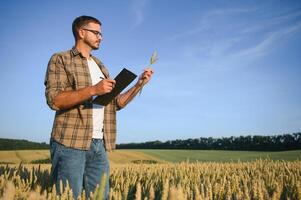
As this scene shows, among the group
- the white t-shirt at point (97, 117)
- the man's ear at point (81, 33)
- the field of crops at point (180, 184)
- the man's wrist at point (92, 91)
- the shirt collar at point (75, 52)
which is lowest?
the field of crops at point (180, 184)

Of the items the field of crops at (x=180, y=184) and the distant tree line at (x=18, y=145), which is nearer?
the field of crops at (x=180, y=184)

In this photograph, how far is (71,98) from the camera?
3117 millimetres

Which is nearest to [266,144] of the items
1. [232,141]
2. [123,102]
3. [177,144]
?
[232,141]

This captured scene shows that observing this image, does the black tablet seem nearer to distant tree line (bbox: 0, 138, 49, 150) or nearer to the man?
the man

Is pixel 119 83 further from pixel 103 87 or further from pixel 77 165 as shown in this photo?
pixel 77 165

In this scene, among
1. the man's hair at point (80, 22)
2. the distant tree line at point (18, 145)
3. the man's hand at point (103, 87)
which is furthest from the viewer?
the distant tree line at point (18, 145)

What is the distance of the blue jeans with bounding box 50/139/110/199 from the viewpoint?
3.15 m

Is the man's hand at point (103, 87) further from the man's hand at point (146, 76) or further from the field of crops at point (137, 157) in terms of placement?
the field of crops at point (137, 157)

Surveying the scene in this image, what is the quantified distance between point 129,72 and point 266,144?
50740 mm

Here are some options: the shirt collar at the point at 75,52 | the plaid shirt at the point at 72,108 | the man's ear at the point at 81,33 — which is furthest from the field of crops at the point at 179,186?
the man's ear at the point at 81,33

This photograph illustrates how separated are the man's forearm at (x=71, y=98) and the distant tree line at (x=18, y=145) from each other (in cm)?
4499

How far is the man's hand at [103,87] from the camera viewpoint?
2.94m

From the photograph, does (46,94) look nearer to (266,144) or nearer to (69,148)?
(69,148)

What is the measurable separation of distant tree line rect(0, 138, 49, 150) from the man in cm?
4460
